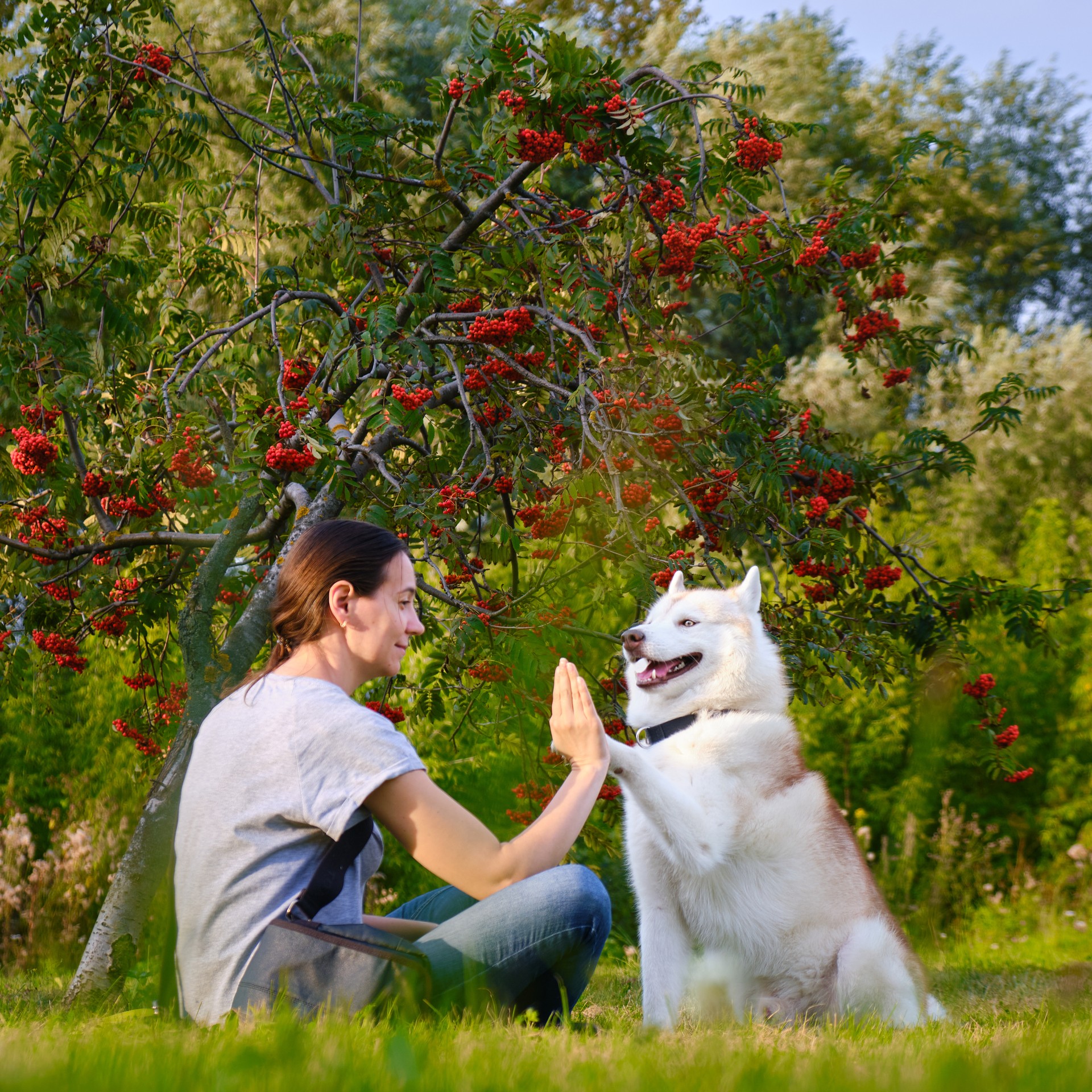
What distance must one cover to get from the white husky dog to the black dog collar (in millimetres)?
16

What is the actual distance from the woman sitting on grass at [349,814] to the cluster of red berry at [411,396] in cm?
115

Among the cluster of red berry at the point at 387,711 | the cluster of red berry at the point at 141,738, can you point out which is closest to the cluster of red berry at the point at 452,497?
the cluster of red berry at the point at 387,711

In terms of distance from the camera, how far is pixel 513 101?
4.13m

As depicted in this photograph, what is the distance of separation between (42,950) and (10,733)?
1911 millimetres

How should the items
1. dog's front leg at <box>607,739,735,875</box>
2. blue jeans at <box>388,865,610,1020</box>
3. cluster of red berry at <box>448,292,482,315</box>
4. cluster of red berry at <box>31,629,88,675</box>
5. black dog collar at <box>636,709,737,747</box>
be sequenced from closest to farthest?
blue jeans at <box>388,865,610,1020</box>
dog's front leg at <box>607,739,735,875</box>
black dog collar at <box>636,709,737,747</box>
cluster of red berry at <box>31,629,88,675</box>
cluster of red berry at <box>448,292,482,315</box>

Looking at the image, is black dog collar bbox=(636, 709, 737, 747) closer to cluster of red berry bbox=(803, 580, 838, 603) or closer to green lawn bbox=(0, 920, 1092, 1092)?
green lawn bbox=(0, 920, 1092, 1092)

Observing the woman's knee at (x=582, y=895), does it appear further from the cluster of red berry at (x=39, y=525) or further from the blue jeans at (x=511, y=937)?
the cluster of red berry at (x=39, y=525)

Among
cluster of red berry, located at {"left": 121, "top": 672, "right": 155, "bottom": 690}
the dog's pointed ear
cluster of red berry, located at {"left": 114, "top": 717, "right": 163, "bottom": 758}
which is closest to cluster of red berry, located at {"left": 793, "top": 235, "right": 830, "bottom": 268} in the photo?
the dog's pointed ear

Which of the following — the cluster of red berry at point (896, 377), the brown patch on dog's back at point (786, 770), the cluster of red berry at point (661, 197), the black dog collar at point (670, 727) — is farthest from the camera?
the cluster of red berry at point (896, 377)

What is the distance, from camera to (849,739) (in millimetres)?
9664

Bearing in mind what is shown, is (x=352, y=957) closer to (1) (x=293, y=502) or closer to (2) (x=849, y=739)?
(1) (x=293, y=502)

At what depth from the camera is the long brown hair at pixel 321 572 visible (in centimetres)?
256

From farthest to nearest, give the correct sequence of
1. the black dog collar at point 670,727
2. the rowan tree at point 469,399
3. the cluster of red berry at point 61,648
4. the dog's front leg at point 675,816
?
the cluster of red berry at point 61,648
the rowan tree at point 469,399
the black dog collar at point 670,727
the dog's front leg at point 675,816

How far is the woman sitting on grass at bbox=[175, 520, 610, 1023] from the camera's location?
7.47 ft
